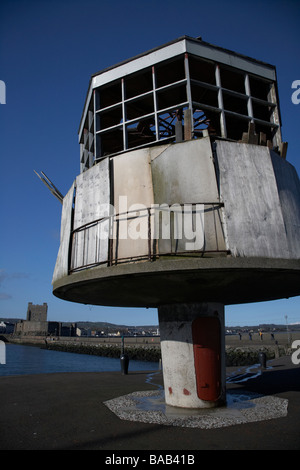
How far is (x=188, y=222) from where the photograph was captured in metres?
7.81

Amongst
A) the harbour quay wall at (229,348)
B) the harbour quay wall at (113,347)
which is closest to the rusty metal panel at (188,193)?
the harbour quay wall at (229,348)

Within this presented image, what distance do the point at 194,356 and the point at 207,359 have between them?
375mm

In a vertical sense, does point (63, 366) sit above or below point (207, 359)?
below

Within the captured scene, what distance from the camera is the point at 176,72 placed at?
11016mm

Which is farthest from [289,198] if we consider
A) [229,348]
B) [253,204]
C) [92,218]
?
[229,348]

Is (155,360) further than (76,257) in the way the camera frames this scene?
Yes

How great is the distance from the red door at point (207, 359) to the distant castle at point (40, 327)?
13674 cm

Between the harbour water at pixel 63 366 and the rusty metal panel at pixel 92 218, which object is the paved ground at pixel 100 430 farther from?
the harbour water at pixel 63 366

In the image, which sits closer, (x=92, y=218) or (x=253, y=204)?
(x=253, y=204)

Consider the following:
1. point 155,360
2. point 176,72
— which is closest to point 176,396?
point 176,72

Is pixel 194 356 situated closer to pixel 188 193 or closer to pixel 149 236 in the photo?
pixel 149 236

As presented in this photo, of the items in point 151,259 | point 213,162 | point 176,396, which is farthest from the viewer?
point 176,396
